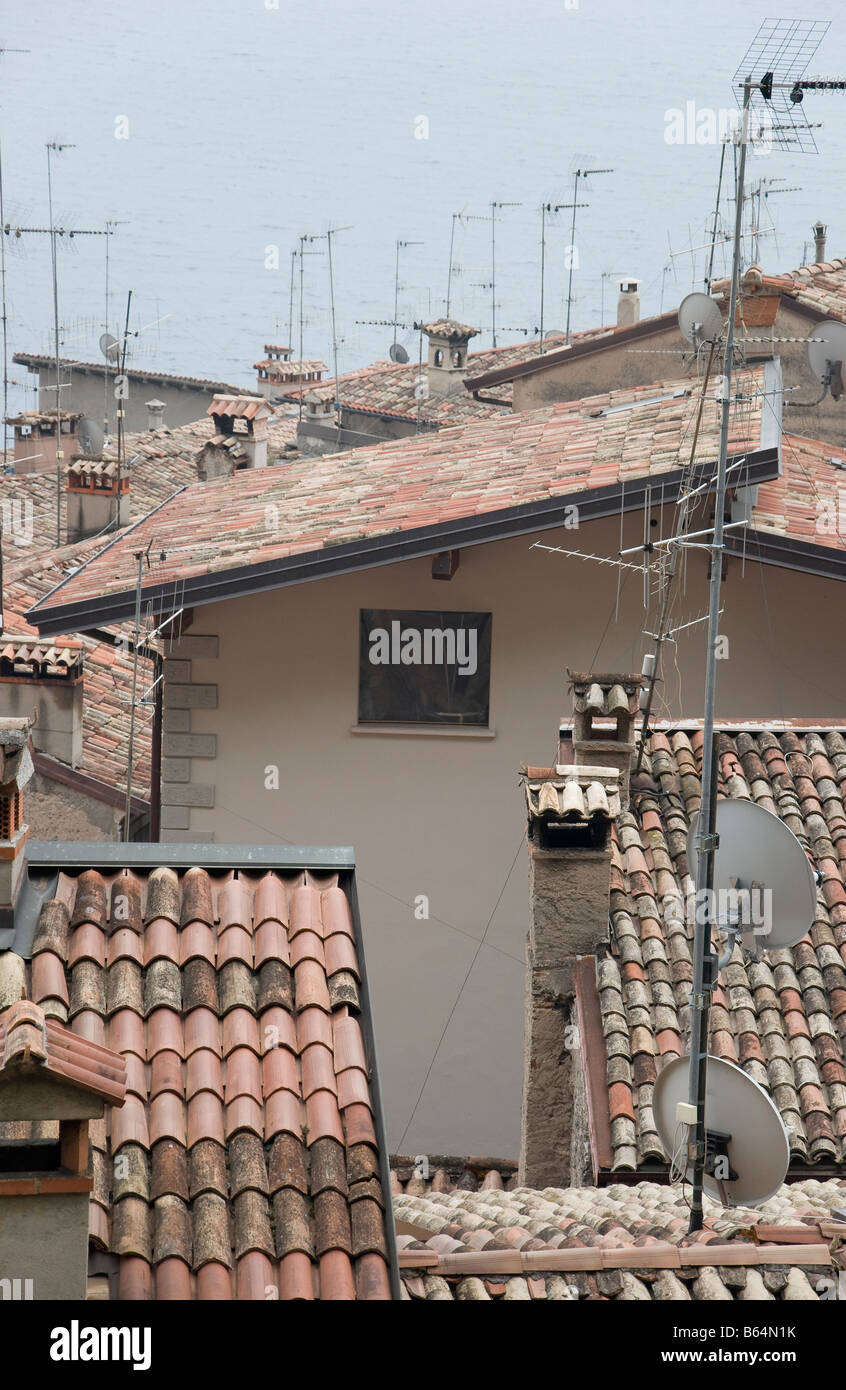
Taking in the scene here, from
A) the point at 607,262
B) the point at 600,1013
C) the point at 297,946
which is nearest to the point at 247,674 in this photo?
the point at 600,1013

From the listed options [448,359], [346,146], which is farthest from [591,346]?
[346,146]

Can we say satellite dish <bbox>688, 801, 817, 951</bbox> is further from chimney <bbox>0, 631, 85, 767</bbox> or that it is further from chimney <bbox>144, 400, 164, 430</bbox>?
chimney <bbox>144, 400, 164, 430</bbox>

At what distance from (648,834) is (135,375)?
33.2 meters

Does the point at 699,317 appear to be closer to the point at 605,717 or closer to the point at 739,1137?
the point at 605,717

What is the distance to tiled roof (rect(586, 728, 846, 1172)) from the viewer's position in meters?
8.77

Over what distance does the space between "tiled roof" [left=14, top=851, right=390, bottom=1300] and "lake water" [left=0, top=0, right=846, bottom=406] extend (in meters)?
63.3

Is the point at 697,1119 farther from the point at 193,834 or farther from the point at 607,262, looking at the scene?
the point at 607,262

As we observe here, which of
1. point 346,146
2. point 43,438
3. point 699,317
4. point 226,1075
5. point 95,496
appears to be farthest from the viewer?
point 346,146

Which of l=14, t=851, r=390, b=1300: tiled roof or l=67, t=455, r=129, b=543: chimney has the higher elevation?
l=67, t=455, r=129, b=543: chimney

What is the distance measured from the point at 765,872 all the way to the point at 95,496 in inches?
659

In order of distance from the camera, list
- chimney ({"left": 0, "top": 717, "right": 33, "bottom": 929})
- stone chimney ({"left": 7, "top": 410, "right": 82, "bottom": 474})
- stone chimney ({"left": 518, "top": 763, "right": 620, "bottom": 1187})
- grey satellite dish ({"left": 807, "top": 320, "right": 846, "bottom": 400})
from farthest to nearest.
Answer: stone chimney ({"left": 7, "top": 410, "right": 82, "bottom": 474}) < grey satellite dish ({"left": 807, "top": 320, "right": 846, "bottom": 400}) < stone chimney ({"left": 518, "top": 763, "right": 620, "bottom": 1187}) < chimney ({"left": 0, "top": 717, "right": 33, "bottom": 929})

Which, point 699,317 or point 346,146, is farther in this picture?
point 346,146

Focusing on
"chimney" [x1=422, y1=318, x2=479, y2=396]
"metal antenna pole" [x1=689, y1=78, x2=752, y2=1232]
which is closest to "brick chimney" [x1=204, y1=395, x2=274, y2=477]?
"chimney" [x1=422, y1=318, x2=479, y2=396]

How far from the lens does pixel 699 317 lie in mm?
14289
